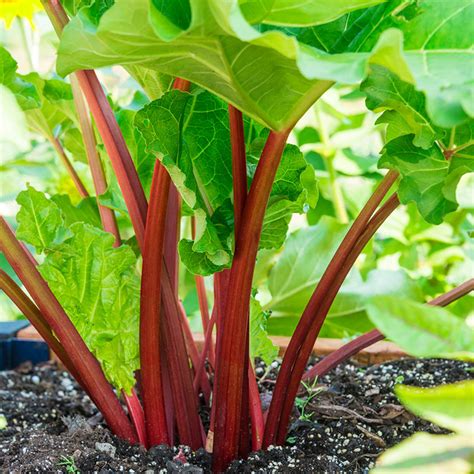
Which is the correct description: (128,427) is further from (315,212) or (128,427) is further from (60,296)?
(315,212)

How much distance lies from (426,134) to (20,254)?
433 mm

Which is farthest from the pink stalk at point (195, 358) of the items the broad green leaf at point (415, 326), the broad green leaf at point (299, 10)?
the broad green leaf at point (415, 326)

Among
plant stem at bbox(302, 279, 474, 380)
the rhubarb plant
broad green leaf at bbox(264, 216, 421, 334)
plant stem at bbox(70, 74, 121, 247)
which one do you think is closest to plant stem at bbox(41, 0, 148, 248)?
the rhubarb plant

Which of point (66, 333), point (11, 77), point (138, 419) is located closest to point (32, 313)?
point (66, 333)

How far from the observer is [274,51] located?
609 mm

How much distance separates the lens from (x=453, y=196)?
32.0 inches

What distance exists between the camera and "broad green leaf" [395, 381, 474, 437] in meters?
0.37

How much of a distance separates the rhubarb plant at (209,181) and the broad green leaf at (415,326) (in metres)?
0.17

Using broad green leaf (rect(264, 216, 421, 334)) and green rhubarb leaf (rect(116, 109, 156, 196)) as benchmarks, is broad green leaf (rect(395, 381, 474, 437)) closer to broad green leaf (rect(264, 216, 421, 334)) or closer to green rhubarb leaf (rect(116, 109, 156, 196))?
green rhubarb leaf (rect(116, 109, 156, 196))

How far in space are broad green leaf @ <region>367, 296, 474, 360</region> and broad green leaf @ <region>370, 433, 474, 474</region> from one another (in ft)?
0.15

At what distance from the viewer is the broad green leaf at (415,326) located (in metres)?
0.39

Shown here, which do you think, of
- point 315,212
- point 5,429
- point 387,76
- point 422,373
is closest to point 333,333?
point 422,373

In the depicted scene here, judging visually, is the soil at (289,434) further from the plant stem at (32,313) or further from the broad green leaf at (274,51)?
the broad green leaf at (274,51)

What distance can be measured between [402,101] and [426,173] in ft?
0.39
